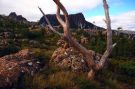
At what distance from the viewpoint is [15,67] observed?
41.3 feet

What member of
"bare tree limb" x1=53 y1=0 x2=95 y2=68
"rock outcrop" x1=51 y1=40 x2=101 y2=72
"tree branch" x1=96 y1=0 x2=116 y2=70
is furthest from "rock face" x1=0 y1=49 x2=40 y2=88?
"tree branch" x1=96 y1=0 x2=116 y2=70

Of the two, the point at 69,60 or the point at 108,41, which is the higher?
the point at 108,41

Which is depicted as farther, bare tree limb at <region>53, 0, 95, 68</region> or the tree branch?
the tree branch

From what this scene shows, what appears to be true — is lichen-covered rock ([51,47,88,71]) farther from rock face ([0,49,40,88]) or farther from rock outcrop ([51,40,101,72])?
rock face ([0,49,40,88])

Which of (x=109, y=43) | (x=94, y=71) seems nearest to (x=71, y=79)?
(x=94, y=71)

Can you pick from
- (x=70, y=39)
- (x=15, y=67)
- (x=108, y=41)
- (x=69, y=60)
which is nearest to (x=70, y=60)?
(x=69, y=60)

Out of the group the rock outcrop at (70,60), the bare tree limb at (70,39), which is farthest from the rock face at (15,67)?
the bare tree limb at (70,39)

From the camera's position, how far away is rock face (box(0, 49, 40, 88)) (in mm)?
11891

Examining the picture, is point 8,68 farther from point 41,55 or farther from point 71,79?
point 41,55

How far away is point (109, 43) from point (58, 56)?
102 inches

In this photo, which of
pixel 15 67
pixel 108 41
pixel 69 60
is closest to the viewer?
pixel 15 67

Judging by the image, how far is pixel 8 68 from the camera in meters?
12.4

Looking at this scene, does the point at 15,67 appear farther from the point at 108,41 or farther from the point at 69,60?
the point at 108,41

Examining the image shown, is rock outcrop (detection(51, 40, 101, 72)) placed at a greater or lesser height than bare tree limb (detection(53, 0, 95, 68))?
lesser
